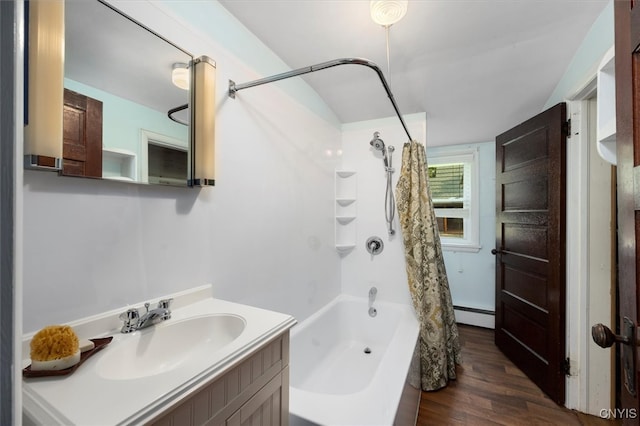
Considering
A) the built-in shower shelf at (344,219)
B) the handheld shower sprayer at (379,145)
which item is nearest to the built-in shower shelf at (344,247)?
the built-in shower shelf at (344,219)

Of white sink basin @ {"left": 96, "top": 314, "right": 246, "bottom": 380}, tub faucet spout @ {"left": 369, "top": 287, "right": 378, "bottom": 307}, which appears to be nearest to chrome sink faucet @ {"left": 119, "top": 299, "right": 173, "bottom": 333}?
white sink basin @ {"left": 96, "top": 314, "right": 246, "bottom": 380}

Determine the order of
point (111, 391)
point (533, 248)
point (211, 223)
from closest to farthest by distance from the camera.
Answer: point (111, 391), point (211, 223), point (533, 248)

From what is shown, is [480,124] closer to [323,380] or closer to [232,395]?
[323,380]

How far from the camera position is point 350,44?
156 cm

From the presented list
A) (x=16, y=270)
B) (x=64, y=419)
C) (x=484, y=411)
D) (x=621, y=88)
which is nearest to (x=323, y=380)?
(x=484, y=411)

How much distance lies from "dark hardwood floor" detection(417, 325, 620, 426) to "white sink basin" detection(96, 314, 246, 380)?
151cm

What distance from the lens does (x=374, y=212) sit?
251 cm

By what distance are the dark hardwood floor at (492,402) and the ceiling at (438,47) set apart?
2290 mm

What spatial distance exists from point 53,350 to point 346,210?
2187 millimetres

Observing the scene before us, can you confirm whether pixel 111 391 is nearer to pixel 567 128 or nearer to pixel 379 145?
pixel 379 145

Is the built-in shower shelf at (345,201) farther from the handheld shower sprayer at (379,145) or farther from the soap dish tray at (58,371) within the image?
the soap dish tray at (58,371)

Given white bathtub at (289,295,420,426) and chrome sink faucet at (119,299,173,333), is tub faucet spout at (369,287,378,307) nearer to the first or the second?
white bathtub at (289,295,420,426)

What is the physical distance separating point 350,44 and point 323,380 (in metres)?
2.30

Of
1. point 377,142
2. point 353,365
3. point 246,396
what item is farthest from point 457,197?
point 246,396
